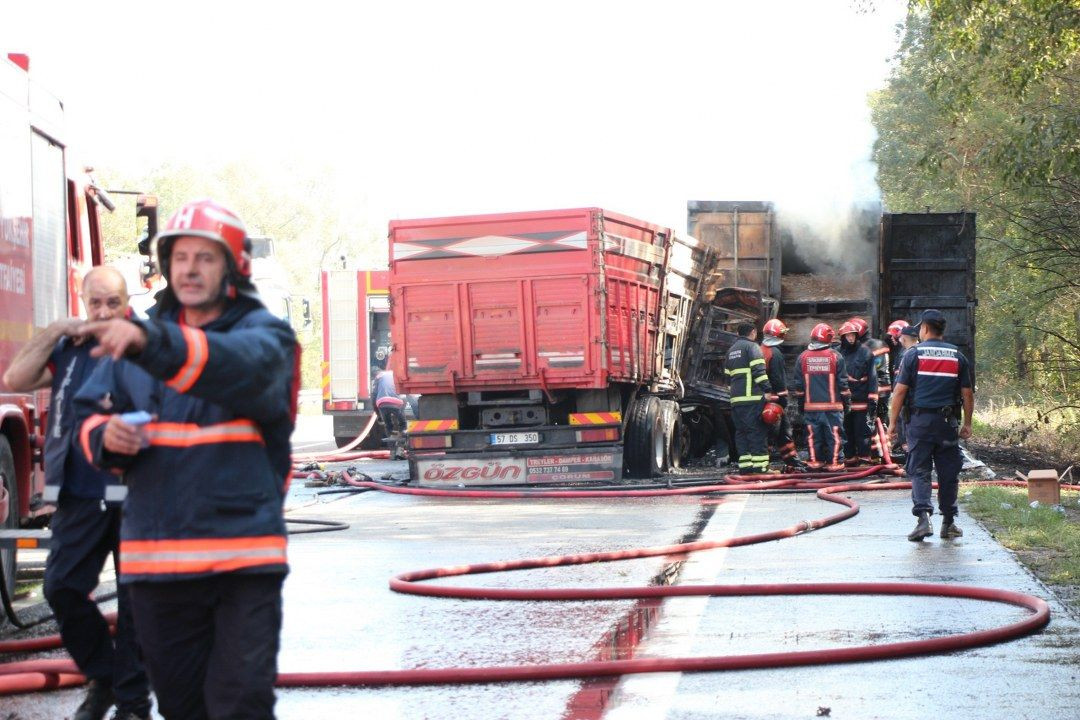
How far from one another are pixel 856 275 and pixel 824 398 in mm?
4092

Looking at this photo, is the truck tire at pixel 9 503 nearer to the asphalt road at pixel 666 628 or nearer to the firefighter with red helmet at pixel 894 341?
the asphalt road at pixel 666 628

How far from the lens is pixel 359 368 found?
28156 mm

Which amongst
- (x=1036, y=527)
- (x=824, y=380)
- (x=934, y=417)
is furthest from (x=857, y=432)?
(x=934, y=417)

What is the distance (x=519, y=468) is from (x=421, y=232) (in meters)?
2.78

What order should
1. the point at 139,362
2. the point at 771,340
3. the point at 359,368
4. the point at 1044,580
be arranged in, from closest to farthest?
the point at 139,362
the point at 1044,580
the point at 771,340
the point at 359,368

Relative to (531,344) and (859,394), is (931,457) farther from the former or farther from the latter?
(859,394)

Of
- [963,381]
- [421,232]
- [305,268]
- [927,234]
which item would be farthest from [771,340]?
[305,268]

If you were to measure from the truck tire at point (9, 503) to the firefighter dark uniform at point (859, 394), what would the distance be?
1229 centimetres

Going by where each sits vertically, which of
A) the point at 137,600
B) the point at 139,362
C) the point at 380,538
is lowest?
the point at 380,538

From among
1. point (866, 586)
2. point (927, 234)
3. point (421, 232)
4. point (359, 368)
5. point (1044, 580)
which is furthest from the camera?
point (359, 368)

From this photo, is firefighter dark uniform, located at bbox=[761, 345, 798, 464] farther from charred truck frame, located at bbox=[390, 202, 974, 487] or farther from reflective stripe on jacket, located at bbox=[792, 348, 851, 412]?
charred truck frame, located at bbox=[390, 202, 974, 487]

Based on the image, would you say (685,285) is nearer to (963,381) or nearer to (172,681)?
(963,381)

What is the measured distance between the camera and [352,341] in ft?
93.1

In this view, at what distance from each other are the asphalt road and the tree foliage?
517 cm
